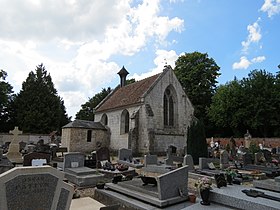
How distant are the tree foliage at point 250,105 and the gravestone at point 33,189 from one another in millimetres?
36585

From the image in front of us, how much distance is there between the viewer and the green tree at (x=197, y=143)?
17.5m

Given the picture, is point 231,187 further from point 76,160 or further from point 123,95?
point 123,95

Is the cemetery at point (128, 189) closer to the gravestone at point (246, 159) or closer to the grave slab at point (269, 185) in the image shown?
the grave slab at point (269, 185)

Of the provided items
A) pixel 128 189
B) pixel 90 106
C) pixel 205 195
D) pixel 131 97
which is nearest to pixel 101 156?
pixel 128 189

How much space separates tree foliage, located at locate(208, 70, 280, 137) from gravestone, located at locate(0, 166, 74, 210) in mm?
36585

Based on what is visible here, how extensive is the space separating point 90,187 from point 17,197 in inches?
226

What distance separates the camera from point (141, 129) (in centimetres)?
2403

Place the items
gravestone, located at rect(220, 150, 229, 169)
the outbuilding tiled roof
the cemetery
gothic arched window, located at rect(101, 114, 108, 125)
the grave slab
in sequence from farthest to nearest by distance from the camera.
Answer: gothic arched window, located at rect(101, 114, 108, 125)
the outbuilding tiled roof
gravestone, located at rect(220, 150, 229, 169)
the grave slab
the cemetery

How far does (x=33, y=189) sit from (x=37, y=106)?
127ft

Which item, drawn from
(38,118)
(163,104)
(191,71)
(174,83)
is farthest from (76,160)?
(191,71)

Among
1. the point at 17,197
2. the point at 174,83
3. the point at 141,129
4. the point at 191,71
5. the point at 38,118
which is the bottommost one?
the point at 17,197

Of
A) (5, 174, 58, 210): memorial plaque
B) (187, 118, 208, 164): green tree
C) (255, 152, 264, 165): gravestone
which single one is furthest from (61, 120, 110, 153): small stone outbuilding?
(5, 174, 58, 210): memorial plaque

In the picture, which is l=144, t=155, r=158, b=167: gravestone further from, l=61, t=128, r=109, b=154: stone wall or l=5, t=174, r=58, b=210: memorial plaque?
l=61, t=128, r=109, b=154: stone wall

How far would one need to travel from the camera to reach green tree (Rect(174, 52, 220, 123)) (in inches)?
1610
